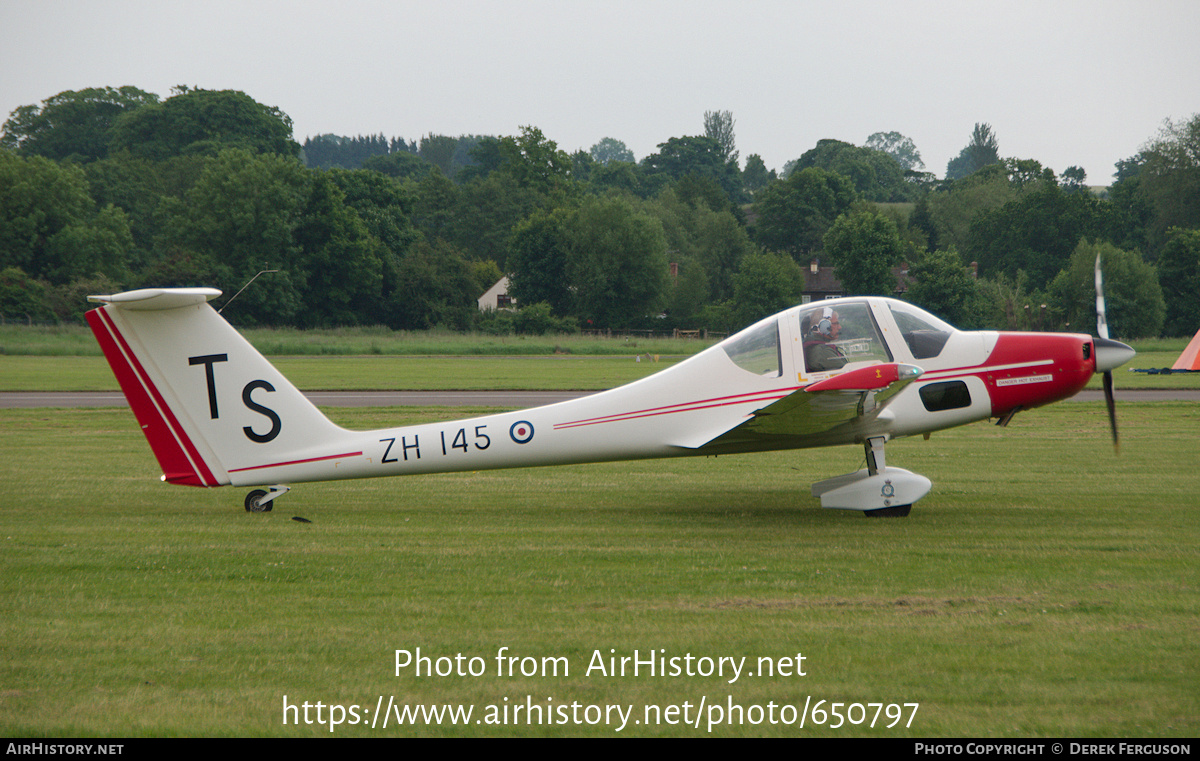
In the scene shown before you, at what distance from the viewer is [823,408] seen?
845 centimetres

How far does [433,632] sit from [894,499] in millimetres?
5391

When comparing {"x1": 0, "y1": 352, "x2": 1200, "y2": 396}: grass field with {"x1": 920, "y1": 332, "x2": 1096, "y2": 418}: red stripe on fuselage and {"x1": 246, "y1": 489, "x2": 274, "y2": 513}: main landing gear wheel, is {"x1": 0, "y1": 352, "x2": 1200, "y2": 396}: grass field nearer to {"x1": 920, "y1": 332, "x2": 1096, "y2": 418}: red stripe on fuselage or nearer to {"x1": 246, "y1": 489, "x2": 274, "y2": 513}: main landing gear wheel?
{"x1": 246, "y1": 489, "x2": 274, "y2": 513}: main landing gear wheel

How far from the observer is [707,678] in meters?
4.95

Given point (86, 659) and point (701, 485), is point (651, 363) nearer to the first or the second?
point (701, 485)

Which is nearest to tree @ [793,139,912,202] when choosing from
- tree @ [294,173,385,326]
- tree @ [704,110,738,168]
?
tree @ [704,110,738,168]

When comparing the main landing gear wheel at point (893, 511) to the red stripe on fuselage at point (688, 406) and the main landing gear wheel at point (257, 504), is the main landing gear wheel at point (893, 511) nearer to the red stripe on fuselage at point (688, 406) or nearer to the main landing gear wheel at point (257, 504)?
the red stripe on fuselage at point (688, 406)

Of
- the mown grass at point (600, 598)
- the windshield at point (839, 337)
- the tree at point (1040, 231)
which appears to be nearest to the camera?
the mown grass at point (600, 598)

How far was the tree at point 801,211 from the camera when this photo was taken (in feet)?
312

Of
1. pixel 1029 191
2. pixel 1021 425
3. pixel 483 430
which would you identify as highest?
pixel 1029 191

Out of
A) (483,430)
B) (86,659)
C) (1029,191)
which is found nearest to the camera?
(86,659)

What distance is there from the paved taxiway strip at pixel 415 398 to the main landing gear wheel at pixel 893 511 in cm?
1161

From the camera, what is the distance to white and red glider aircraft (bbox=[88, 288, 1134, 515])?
28.4 ft

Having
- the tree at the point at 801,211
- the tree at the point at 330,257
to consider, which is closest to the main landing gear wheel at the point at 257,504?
the tree at the point at 330,257

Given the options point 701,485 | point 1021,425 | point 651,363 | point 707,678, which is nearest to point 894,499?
point 701,485
